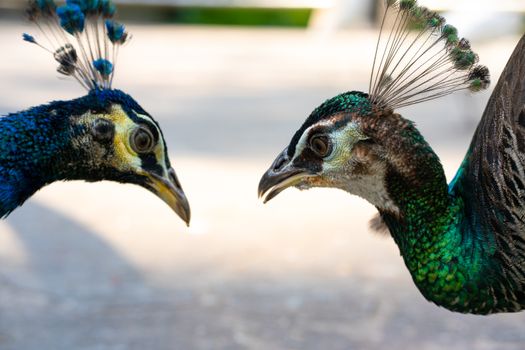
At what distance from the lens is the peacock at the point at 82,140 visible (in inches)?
63.3

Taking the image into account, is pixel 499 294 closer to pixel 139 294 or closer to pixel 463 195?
pixel 463 195

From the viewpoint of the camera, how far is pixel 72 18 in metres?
1.64

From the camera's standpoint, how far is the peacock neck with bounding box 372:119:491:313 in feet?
4.99

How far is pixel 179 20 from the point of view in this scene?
8.29 meters

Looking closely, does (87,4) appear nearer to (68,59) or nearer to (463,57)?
(68,59)

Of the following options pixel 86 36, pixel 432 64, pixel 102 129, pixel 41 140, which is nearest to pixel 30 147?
pixel 41 140

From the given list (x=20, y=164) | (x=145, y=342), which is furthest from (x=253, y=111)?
(x=20, y=164)

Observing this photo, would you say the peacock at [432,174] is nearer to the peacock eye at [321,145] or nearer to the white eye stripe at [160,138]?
the peacock eye at [321,145]

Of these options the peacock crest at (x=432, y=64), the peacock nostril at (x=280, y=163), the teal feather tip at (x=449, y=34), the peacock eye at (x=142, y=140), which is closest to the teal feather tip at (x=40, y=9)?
the peacock eye at (x=142, y=140)

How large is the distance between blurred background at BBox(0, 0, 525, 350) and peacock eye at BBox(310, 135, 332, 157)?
380 millimetres

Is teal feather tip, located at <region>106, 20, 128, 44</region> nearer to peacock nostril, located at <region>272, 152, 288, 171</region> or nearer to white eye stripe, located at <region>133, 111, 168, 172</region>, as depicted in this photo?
white eye stripe, located at <region>133, 111, 168, 172</region>

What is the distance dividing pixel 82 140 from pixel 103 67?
0.15m

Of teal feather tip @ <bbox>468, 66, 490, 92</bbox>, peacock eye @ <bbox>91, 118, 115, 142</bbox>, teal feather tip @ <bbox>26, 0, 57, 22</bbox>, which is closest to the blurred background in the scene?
teal feather tip @ <bbox>468, 66, 490, 92</bbox>

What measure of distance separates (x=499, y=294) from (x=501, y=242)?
95mm
